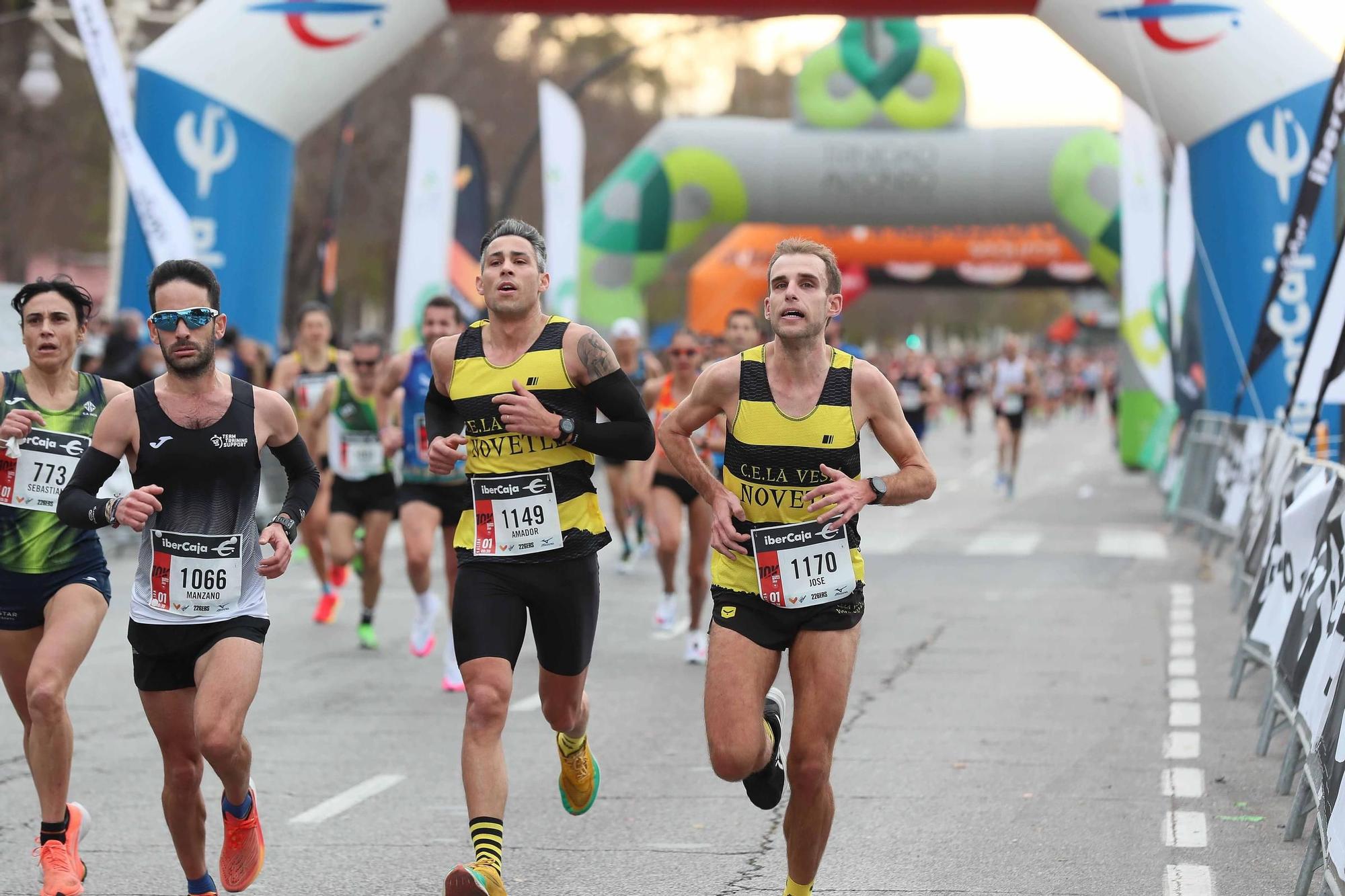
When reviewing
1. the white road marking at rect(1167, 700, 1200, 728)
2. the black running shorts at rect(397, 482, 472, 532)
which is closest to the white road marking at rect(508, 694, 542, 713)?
the black running shorts at rect(397, 482, 472, 532)

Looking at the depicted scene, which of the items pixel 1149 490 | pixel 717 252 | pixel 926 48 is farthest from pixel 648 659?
pixel 717 252

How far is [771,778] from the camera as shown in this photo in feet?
19.1

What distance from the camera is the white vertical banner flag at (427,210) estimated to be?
22.8 m

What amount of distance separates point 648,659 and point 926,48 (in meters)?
21.0

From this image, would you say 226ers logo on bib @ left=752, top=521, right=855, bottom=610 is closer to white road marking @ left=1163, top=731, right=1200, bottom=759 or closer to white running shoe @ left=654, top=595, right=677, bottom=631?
white road marking @ left=1163, top=731, right=1200, bottom=759

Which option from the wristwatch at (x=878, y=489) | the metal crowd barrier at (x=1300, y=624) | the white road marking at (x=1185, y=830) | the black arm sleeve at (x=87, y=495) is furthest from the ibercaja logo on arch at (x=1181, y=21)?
the black arm sleeve at (x=87, y=495)

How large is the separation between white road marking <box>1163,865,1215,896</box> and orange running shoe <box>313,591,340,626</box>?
25.5 feet

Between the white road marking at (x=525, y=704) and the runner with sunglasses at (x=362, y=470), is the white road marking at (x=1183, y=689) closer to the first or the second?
the white road marking at (x=525, y=704)

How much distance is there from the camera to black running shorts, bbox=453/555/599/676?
587cm

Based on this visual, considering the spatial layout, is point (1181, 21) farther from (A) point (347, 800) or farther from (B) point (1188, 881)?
(B) point (1188, 881)

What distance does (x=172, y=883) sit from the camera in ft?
20.5

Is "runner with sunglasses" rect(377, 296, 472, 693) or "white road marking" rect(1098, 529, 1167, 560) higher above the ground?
"runner with sunglasses" rect(377, 296, 472, 693)

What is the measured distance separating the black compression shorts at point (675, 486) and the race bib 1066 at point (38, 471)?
18.7 ft

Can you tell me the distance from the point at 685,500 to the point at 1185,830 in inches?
208
